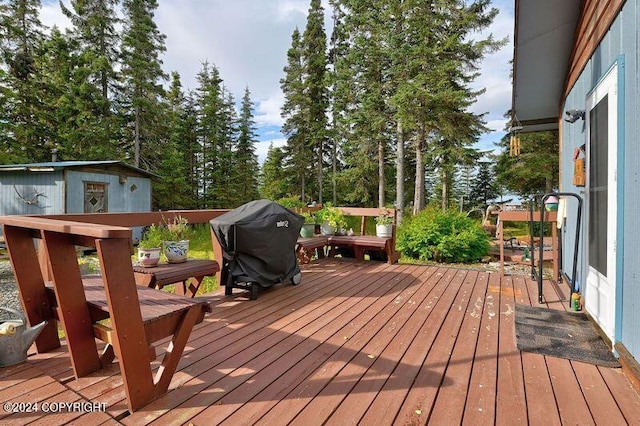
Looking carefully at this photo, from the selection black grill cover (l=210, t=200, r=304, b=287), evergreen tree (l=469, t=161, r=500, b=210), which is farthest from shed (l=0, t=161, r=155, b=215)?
evergreen tree (l=469, t=161, r=500, b=210)

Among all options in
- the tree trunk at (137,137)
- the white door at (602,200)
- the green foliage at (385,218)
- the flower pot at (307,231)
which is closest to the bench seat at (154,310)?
the white door at (602,200)

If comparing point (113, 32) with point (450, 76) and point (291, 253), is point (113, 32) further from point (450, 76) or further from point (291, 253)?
point (291, 253)

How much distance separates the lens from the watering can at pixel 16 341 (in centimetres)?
186

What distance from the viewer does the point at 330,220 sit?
5730mm

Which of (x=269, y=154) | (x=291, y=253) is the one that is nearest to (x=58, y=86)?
(x=269, y=154)

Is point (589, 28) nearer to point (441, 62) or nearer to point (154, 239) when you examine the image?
point (154, 239)

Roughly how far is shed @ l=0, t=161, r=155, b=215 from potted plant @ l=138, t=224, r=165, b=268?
8.17 m

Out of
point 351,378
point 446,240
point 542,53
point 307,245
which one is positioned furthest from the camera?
point 446,240

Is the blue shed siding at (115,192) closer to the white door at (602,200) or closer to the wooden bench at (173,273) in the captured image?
the wooden bench at (173,273)

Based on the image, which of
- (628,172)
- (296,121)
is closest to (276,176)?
(296,121)

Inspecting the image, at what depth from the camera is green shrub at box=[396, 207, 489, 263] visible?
6539 mm

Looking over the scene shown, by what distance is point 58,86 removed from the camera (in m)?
13.5

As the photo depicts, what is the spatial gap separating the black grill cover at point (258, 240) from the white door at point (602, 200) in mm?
2750

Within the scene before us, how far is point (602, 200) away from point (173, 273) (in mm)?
3593
